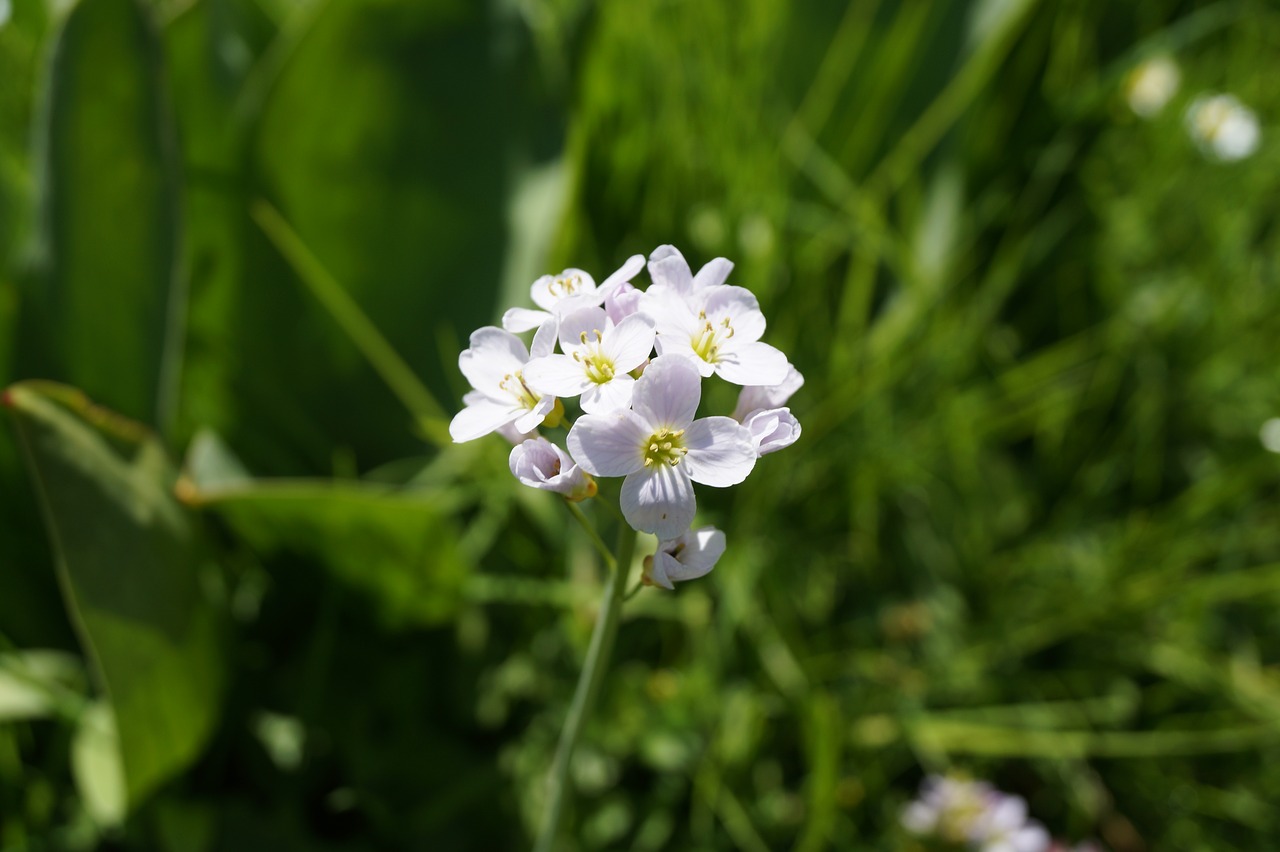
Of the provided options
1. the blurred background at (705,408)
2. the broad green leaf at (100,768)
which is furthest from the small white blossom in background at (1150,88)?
the broad green leaf at (100,768)

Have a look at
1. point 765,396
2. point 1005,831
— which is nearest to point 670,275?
point 765,396

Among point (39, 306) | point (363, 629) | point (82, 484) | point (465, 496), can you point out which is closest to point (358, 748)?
point (363, 629)

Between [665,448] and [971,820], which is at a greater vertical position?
[971,820]

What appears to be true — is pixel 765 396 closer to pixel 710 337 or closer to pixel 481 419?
pixel 710 337

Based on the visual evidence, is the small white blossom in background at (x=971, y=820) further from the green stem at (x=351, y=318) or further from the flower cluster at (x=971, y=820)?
the green stem at (x=351, y=318)

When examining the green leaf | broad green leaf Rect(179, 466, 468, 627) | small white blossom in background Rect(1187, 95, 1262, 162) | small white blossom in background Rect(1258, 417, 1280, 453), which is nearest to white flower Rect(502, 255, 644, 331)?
broad green leaf Rect(179, 466, 468, 627)
